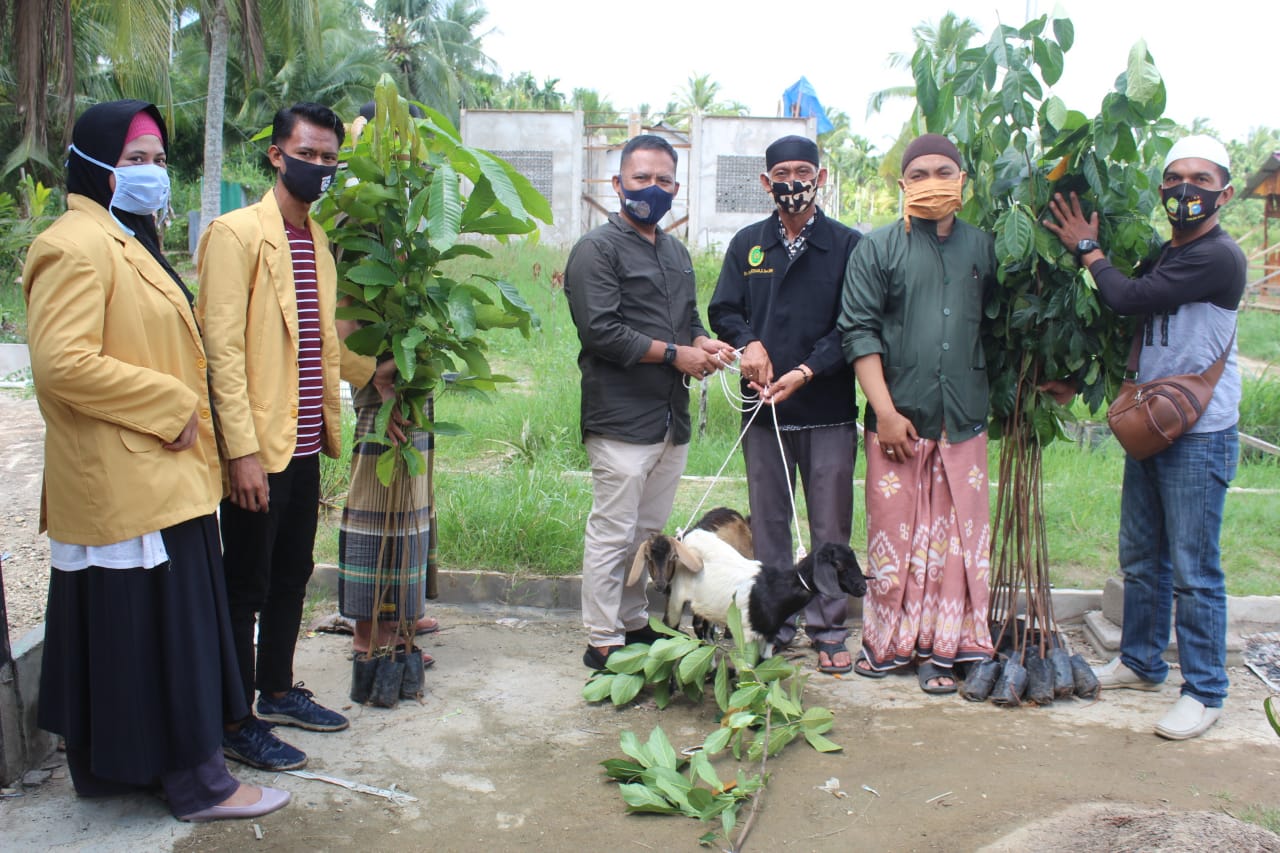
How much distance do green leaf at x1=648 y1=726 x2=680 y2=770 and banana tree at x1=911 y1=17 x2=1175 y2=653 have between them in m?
1.77

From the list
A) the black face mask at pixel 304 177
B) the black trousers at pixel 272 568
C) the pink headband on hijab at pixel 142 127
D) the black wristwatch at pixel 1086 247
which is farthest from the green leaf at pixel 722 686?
the pink headband on hijab at pixel 142 127

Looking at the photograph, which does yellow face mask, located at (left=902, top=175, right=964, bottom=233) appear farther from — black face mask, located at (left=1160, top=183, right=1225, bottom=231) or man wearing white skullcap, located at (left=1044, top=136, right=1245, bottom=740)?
black face mask, located at (left=1160, top=183, right=1225, bottom=231)

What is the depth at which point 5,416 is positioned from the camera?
861 centimetres

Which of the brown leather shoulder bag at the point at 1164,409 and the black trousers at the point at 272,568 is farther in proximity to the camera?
the brown leather shoulder bag at the point at 1164,409

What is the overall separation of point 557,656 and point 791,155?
2.48m

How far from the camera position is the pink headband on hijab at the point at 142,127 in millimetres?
2953

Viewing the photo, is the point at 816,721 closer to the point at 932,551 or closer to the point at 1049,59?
the point at 932,551

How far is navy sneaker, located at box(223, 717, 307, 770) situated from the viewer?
345 centimetres

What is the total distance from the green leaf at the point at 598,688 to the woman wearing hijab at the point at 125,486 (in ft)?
4.52

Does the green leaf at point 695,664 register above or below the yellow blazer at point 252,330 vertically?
below

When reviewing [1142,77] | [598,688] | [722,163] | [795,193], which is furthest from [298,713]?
[722,163]

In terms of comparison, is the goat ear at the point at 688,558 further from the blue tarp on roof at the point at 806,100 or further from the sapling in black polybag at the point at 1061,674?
the blue tarp on roof at the point at 806,100

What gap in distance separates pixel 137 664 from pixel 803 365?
2777 mm

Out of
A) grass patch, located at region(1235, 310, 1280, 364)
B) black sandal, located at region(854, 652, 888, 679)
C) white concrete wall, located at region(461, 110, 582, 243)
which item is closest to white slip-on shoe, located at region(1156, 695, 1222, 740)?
black sandal, located at region(854, 652, 888, 679)
